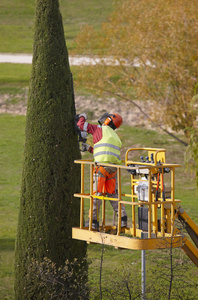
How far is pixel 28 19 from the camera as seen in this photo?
59094 mm

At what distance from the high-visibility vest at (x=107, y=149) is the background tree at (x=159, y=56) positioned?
719 inches

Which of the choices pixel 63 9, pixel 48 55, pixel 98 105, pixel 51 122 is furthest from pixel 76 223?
pixel 63 9

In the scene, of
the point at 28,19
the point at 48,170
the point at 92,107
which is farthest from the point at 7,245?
→ the point at 28,19

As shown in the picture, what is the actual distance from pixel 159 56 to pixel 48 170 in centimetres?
2037

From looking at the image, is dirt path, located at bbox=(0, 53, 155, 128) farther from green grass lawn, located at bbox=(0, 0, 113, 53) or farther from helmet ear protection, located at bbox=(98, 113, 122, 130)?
helmet ear protection, located at bbox=(98, 113, 122, 130)

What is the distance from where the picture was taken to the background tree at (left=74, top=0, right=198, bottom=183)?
29172 mm

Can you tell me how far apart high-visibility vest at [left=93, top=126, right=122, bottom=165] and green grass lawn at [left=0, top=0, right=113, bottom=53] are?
4228cm

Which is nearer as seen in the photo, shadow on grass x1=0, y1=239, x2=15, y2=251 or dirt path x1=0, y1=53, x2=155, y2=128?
shadow on grass x1=0, y1=239, x2=15, y2=251

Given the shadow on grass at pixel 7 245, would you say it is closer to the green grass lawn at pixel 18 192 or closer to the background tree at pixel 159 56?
the green grass lawn at pixel 18 192

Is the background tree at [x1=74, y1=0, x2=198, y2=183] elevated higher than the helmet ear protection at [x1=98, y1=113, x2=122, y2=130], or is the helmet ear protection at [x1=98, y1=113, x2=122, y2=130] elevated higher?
the background tree at [x1=74, y1=0, x2=198, y2=183]

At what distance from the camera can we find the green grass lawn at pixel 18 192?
57.3 feet

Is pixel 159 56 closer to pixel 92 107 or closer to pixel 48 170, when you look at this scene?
pixel 92 107

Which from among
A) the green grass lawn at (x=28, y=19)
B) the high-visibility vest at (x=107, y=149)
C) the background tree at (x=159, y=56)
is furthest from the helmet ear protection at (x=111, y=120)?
the green grass lawn at (x=28, y=19)

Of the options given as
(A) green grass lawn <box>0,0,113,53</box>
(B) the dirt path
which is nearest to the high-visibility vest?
(B) the dirt path
